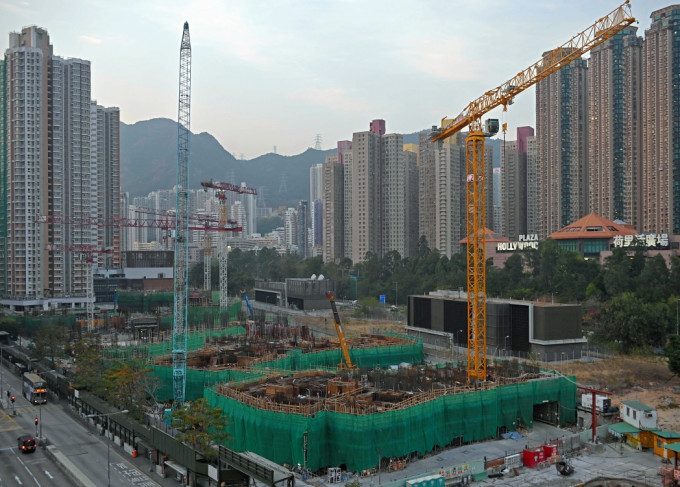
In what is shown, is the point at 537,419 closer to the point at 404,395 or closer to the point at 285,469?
the point at 404,395

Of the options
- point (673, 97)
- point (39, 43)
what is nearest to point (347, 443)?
point (39, 43)

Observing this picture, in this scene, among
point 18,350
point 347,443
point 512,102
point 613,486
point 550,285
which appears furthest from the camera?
point 550,285

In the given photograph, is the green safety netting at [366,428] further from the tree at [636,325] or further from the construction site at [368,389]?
the tree at [636,325]

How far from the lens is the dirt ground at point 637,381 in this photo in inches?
1676

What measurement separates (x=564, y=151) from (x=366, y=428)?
341 ft

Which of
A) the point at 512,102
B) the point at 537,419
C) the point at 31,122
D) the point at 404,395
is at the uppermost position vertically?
the point at 31,122

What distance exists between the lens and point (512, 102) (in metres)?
44.8

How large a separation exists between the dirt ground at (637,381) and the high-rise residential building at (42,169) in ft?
230

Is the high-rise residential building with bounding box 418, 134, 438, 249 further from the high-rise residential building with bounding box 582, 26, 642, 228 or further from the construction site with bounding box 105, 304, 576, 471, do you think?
the construction site with bounding box 105, 304, 576, 471

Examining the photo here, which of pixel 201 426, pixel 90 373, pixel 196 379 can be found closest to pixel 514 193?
pixel 196 379

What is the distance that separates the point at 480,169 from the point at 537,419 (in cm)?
1708

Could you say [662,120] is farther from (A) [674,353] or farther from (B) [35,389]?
(B) [35,389]

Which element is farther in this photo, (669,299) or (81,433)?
(669,299)

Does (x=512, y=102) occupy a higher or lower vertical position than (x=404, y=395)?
higher
